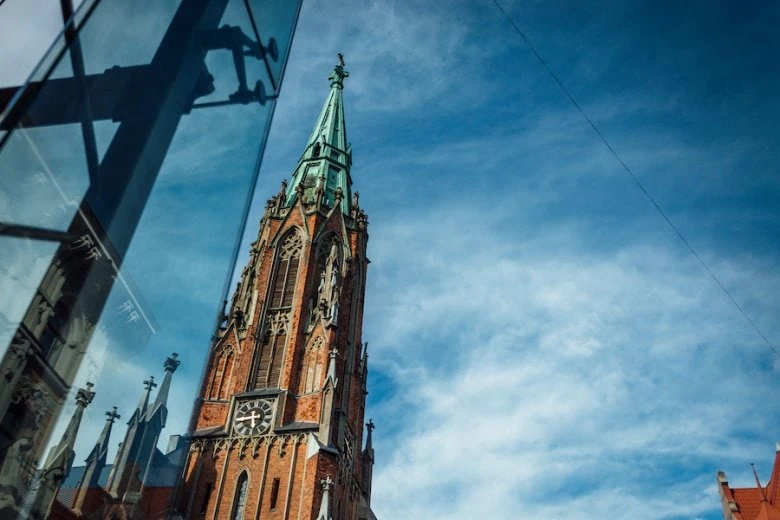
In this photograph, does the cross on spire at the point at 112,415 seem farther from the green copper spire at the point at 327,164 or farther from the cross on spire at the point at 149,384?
the green copper spire at the point at 327,164

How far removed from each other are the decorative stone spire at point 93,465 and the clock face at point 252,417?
968 inches

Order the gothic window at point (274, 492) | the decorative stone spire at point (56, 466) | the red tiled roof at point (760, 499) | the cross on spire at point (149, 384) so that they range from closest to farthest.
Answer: the decorative stone spire at point (56, 466), the cross on spire at point (149, 384), the gothic window at point (274, 492), the red tiled roof at point (760, 499)

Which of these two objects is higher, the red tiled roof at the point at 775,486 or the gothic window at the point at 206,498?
the red tiled roof at the point at 775,486

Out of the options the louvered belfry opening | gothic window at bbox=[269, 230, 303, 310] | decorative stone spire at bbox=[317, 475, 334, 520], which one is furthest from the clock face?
gothic window at bbox=[269, 230, 303, 310]

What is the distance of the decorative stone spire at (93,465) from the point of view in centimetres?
234

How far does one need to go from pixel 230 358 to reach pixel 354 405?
6183 millimetres

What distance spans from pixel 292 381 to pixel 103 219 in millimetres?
25903

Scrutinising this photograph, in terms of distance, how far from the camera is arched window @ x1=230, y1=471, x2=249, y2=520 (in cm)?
2431

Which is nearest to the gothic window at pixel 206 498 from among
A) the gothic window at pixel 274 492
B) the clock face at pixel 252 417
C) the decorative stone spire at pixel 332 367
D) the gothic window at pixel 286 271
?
the clock face at pixel 252 417

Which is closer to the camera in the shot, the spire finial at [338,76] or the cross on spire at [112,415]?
the cross on spire at [112,415]

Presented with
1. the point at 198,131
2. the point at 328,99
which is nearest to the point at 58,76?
the point at 198,131

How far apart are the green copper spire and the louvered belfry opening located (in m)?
3.55

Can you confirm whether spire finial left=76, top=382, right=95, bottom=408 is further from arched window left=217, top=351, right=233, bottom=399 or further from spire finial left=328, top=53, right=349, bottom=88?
spire finial left=328, top=53, right=349, bottom=88

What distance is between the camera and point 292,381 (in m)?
27.5
